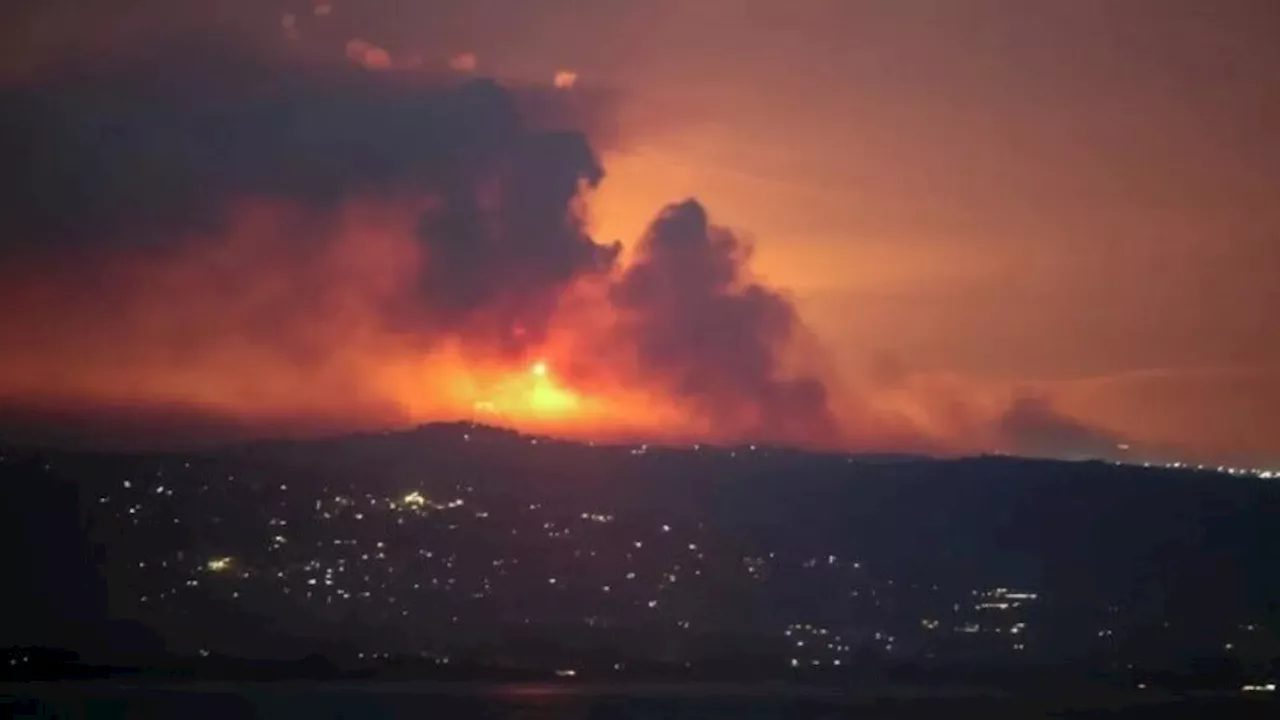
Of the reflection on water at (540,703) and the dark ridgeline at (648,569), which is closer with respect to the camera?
the reflection on water at (540,703)

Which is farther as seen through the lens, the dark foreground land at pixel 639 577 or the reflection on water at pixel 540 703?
the dark foreground land at pixel 639 577

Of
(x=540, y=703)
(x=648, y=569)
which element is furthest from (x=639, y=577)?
(x=540, y=703)

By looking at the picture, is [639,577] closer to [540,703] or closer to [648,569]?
[648,569]

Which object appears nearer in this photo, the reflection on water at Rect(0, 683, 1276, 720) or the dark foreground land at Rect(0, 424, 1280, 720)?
the reflection on water at Rect(0, 683, 1276, 720)

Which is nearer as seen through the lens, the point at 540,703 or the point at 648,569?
the point at 540,703

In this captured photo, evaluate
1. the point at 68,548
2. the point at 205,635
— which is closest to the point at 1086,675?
the point at 205,635

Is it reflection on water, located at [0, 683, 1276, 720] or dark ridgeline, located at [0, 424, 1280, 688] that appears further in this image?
dark ridgeline, located at [0, 424, 1280, 688]
